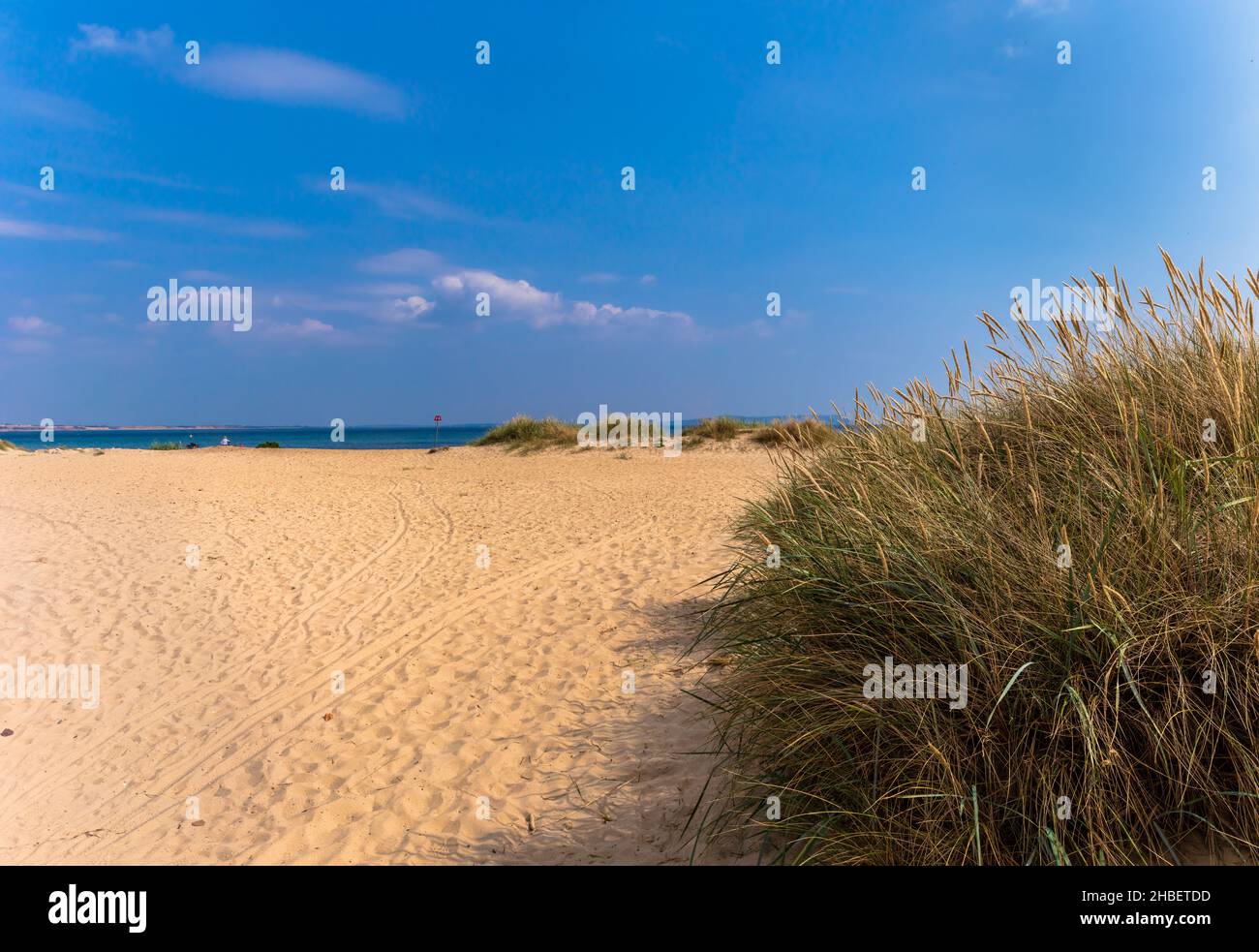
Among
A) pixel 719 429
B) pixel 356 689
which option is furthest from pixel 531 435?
pixel 356 689

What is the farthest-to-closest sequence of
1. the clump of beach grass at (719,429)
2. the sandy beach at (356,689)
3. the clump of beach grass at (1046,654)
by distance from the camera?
the clump of beach grass at (719,429) → the sandy beach at (356,689) → the clump of beach grass at (1046,654)

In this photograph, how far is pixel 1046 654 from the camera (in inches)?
99.3

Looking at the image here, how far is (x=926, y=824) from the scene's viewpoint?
248 centimetres

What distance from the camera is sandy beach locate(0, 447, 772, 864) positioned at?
4277 millimetres

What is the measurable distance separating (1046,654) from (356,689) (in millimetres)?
5674

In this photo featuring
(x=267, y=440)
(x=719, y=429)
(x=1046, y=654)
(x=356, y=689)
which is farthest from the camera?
(x=267, y=440)

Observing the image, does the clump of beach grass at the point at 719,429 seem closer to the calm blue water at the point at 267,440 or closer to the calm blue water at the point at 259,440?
the calm blue water at the point at 267,440

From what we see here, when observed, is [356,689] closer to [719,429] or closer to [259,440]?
[719,429]

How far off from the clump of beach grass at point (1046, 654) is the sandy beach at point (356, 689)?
0.93m

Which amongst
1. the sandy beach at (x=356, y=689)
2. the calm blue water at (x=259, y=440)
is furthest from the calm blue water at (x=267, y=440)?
the sandy beach at (x=356, y=689)

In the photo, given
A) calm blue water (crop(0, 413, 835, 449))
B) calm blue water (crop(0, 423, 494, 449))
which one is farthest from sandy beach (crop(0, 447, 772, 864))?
calm blue water (crop(0, 423, 494, 449))

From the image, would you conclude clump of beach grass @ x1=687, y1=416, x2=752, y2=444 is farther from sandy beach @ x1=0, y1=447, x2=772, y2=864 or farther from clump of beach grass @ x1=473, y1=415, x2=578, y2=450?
sandy beach @ x1=0, y1=447, x2=772, y2=864

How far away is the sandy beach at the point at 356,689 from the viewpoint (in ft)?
14.0
